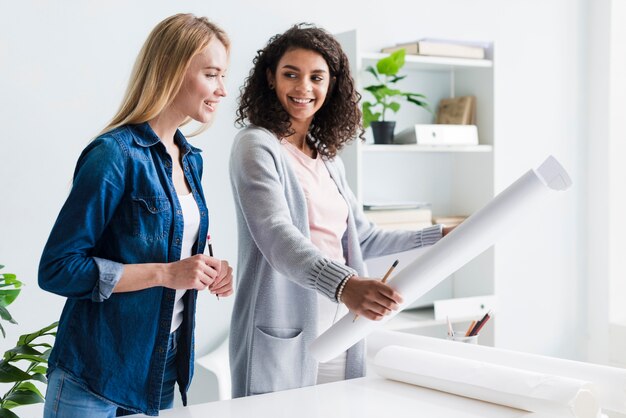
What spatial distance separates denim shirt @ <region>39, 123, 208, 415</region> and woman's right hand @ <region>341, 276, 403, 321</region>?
33 cm

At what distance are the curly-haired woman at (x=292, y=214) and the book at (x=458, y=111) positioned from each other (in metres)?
1.34

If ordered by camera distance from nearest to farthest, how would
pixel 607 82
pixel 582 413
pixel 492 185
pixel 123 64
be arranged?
pixel 582 413 < pixel 123 64 < pixel 492 185 < pixel 607 82

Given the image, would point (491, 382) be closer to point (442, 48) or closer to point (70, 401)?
point (70, 401)

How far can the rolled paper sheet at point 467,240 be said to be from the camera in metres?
1.25

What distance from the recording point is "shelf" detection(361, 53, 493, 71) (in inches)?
113

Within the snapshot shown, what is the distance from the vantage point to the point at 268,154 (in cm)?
163

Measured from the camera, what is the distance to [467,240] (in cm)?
132

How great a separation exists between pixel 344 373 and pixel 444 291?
165 centimetres

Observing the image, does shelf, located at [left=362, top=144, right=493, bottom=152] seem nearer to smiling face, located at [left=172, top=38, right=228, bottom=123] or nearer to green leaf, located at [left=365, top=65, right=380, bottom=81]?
green leaf, located at [left=365, top=65, right=380, bottom=81]

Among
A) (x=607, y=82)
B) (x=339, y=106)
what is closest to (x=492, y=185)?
(x=607, y=82)

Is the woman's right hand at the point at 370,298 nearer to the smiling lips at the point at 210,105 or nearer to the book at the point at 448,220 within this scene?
the smiling lips at the point at 210,105

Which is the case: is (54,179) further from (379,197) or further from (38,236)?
(379,197)

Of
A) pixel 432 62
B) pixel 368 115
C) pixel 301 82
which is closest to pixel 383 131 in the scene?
pixel 368 115

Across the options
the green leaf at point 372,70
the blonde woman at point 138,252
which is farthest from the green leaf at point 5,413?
the green leaf at point 372,70
